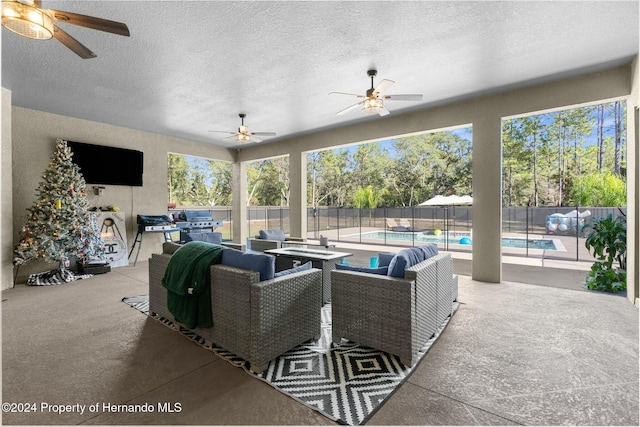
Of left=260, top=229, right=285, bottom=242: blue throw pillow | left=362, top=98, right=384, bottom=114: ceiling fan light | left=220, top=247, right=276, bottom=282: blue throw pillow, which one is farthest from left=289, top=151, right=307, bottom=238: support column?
left=220, top=247, right=276, bottom=282: blue throw pillow

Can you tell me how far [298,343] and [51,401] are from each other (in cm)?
157

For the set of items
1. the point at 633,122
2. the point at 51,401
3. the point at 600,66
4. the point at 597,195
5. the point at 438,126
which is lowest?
the point at 51,401

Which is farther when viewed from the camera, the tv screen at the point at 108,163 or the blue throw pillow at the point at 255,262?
the tv screen at the point at 108,163

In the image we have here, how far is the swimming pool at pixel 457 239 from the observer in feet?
29.3

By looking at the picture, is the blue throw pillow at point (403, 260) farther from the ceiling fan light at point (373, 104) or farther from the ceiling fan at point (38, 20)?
the ceiling fan at point (38, 20)

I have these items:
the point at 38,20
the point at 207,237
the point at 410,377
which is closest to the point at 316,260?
the point at 410,377

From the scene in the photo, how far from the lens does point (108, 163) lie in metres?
5.95

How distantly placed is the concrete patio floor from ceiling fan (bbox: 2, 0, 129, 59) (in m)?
2.41

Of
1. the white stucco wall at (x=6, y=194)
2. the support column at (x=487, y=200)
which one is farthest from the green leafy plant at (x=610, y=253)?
the white stucco wall at (x=6, y=194)

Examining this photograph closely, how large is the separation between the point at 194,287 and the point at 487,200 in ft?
14.4

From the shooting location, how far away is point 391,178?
52.4ft

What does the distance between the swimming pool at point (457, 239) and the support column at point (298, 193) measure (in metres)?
3.21

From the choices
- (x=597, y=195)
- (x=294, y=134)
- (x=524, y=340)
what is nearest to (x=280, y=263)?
(x=524, y=340)

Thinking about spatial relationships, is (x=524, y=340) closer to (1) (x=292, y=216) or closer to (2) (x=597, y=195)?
(2) (x=597, y=195)
